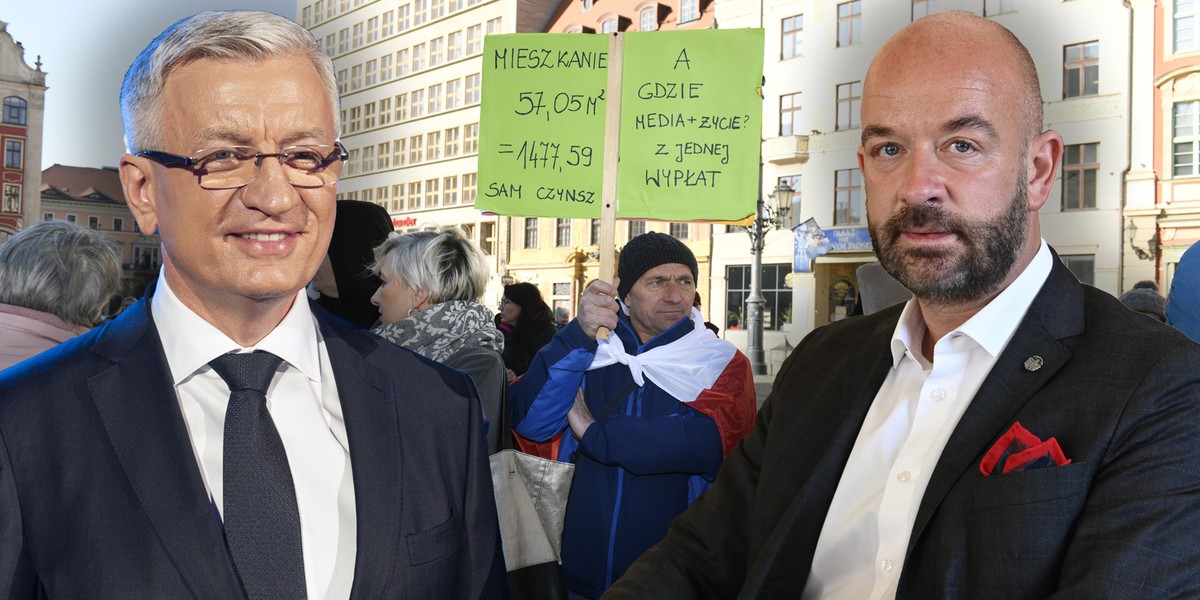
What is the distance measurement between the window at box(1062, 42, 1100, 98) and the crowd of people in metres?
19.6

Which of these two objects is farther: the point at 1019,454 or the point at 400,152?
the point at 400,152

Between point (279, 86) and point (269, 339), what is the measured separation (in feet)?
1.17

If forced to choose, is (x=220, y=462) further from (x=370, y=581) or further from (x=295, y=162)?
(x=295, y=162)

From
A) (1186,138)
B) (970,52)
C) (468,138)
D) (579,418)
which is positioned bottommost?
(579,418)

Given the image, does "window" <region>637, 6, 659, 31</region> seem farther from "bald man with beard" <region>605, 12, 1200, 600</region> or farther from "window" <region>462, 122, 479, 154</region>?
"bald man with beard" <region>605, 12, 1200, 600</region>

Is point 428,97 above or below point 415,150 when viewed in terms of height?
above

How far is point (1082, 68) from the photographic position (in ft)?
61.0

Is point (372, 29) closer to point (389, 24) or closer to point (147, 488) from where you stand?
point (389, 24)

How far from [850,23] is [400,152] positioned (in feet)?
58.6

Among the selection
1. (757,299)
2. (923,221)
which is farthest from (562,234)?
(923,221)

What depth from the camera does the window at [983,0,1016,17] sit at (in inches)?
740

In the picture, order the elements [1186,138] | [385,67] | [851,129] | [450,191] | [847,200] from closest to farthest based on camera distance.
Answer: [1186,138] < [847,200] < [851,129] < [450,191] < [385,67]

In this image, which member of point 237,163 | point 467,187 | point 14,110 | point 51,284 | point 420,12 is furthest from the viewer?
point 420,12

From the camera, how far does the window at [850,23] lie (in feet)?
74.6
